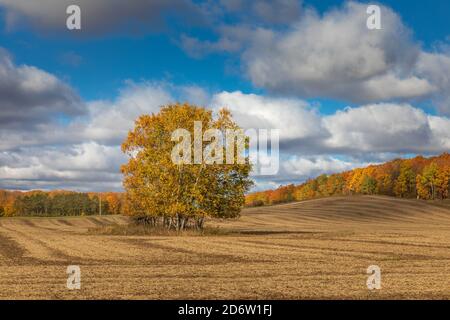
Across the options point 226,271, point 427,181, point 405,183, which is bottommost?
point 226,271

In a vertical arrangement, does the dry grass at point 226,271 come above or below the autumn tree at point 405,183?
below

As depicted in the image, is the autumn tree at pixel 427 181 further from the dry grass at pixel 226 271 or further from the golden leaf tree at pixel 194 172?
the dry grass at pixel 226 271

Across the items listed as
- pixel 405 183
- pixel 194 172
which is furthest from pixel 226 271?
pixel 405 183

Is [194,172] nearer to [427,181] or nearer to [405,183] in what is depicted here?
[427,181]

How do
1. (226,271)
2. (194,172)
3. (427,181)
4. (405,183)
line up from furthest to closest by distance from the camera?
(405,183) < (427,181) < (194,172) < (226,271)

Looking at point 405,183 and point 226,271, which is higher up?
point 405,183

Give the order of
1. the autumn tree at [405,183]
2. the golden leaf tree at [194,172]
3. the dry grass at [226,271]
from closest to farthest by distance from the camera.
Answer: the dry grass at [226,271] < the golden leaf tree at [194,172] < the autumn tree at [405,183]

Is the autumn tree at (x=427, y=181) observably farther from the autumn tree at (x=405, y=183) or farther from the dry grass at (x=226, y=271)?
the dry grass at (x=226, y=271)

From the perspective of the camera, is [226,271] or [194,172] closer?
[226,271]

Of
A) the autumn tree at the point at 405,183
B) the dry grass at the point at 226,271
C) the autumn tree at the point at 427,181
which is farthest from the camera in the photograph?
the autumn tree at the point at 405,183

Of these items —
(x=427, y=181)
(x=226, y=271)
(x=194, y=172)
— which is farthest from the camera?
(x=427, y=181)

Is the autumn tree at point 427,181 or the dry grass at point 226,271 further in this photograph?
the autumn tree at point 427,181

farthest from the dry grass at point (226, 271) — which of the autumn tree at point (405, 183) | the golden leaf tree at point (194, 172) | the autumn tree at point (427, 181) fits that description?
the autumn tree at point (405, 183)
